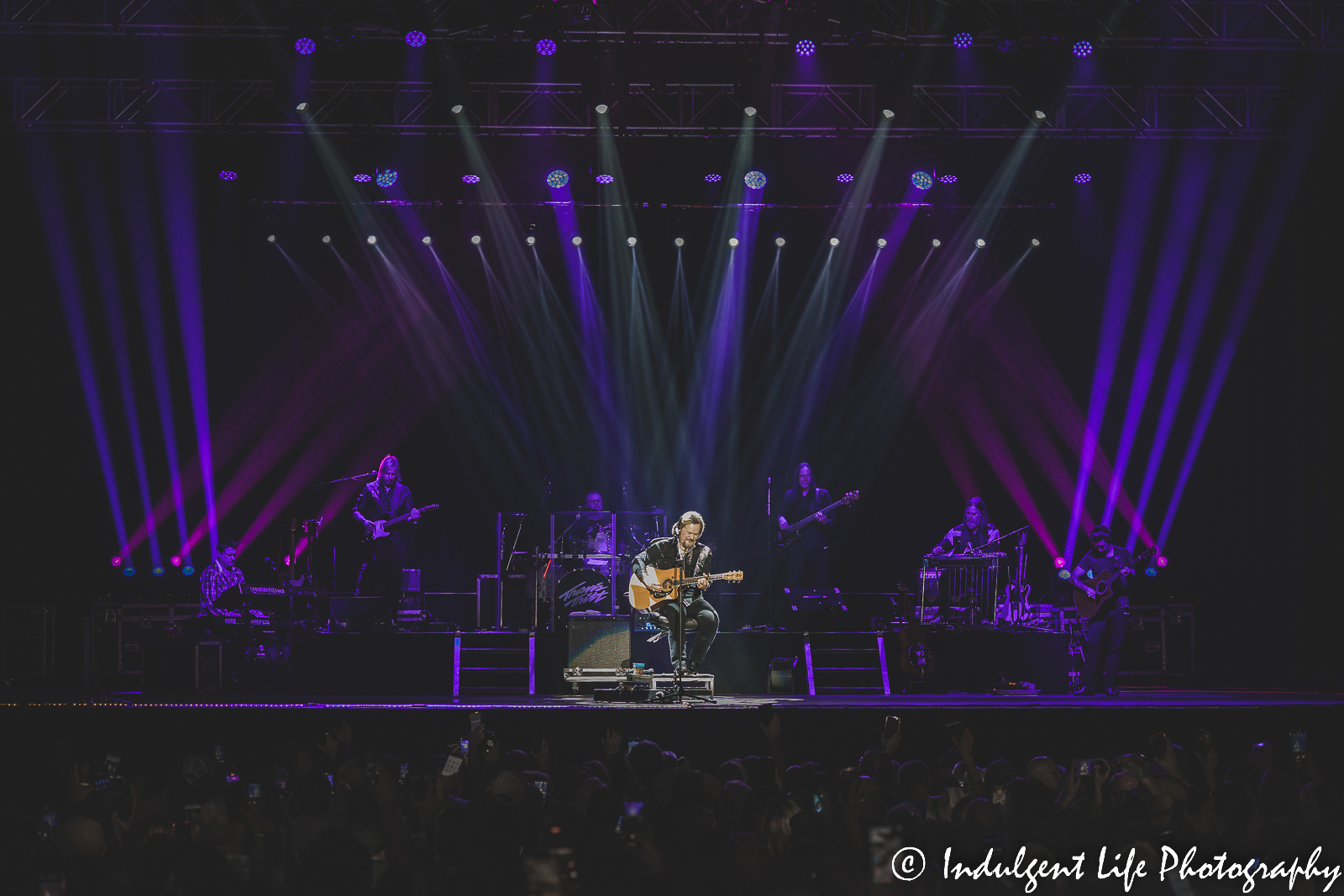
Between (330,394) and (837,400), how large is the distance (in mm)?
6377

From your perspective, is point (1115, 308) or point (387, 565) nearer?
point (387, 565)

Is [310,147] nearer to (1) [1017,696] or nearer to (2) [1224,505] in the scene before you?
(1) [1017,696]

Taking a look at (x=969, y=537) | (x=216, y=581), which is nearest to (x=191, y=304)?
(x=216, y=581)

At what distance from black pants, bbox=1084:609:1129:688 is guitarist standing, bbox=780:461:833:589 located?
307cm

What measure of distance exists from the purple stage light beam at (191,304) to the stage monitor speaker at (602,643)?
→ 5758mm

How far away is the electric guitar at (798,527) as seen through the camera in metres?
13.1

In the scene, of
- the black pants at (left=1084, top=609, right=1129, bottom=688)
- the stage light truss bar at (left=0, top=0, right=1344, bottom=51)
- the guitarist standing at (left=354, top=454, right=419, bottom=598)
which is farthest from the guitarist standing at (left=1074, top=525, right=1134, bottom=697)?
the guitarist standing at (left=354, top=454, right=419, bottom=598)

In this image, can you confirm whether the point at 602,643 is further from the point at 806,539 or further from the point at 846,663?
the point at 806,539

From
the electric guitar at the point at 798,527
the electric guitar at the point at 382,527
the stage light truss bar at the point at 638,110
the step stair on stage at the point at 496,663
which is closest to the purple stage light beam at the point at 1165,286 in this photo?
the stage light truss bar at the point at 638,110

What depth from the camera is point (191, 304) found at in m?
13.9

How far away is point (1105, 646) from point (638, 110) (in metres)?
7.25

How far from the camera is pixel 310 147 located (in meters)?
12.8

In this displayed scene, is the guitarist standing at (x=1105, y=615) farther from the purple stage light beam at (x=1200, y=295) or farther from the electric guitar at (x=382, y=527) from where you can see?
the electric guitar at (x=382, y=527)

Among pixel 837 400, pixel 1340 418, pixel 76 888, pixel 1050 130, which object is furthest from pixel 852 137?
pixel 76 888
